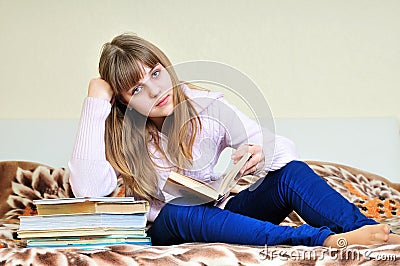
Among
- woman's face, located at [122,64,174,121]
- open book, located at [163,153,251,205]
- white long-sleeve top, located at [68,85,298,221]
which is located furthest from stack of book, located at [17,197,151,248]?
woman's face, located at [122,64,174,121]

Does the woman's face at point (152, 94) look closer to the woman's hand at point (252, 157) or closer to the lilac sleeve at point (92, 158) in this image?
the lilac sleeve at point (92, 158)

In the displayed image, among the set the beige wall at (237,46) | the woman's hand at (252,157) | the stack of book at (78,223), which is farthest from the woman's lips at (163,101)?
the beige wall at (237,46)

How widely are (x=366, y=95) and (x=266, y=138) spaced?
119 centimetres

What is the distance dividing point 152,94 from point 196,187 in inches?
14.4

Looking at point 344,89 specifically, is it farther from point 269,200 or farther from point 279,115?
point 269,200

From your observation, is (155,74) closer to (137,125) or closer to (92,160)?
(137,125)

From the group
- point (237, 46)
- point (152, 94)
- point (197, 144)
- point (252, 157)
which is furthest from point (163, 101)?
point (237, 46)

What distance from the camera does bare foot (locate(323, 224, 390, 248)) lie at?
1.22 meters

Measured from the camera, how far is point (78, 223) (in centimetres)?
134

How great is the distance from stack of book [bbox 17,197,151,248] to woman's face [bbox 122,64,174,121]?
34cm

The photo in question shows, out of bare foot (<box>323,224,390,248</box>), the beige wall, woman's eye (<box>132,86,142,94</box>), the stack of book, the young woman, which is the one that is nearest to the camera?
bare foot (<box>323,224,390,248</box>)

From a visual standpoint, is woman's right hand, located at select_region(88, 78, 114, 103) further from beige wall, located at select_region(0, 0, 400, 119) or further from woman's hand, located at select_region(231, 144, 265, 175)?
beige wall, located at select_region(0, 0, 400, 119)

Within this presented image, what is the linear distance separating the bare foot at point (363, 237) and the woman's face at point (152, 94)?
0.58 metres

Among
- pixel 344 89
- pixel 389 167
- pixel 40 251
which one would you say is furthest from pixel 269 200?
pixel 344 89
